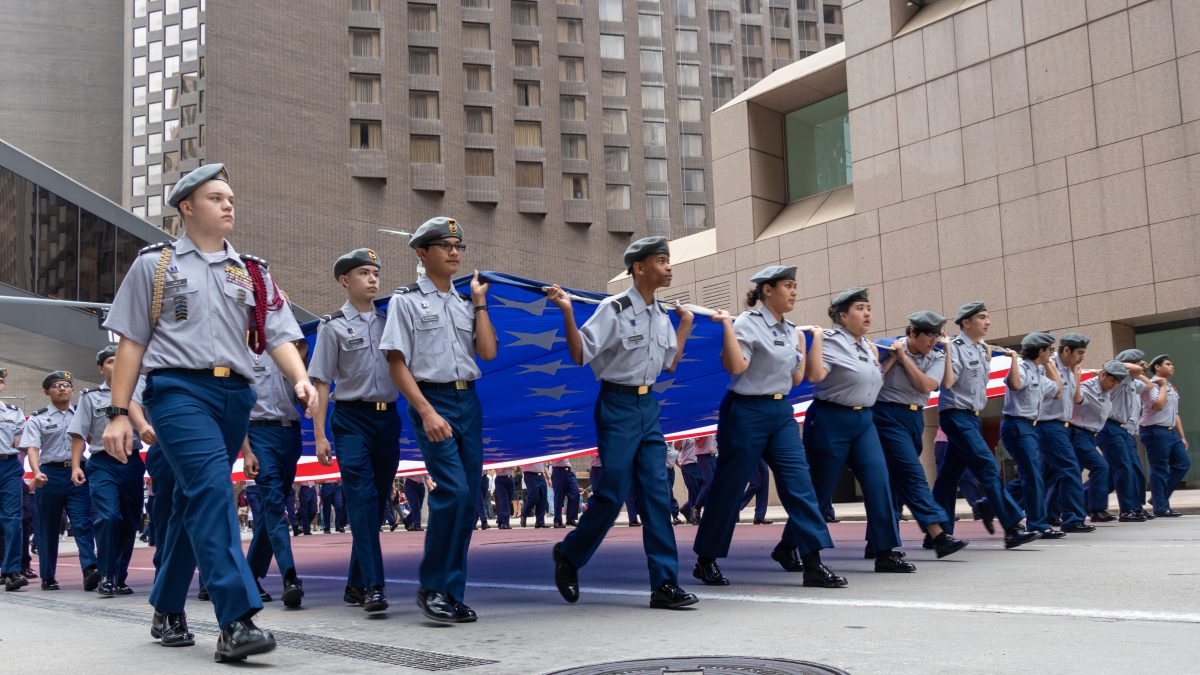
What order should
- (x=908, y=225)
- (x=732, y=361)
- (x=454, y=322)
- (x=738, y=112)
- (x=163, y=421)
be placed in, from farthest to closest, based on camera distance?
(x=738, y=112) → (x=908, y=225) → (x=732, y=361) → (x=454, y=322) → (x=163, y=421)

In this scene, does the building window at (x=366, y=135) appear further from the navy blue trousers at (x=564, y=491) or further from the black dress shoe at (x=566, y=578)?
the black dress shoe at (x=566, y=578)

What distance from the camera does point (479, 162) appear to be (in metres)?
65.6

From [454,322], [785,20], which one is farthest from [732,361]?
[785,20]

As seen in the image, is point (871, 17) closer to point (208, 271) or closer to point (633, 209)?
point (208, 271)

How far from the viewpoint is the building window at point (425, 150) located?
209 ft

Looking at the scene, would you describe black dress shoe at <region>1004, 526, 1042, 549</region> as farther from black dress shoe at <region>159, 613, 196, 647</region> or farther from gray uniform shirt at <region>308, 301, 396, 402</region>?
black dress shoe at <region>159, 613, 196, 647</region>

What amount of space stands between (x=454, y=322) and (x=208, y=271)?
5.26 feet

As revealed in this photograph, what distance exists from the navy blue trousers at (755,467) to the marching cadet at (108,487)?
482 centimetres

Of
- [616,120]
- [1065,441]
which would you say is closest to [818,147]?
[1065,441]

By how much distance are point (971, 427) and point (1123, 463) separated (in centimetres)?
554

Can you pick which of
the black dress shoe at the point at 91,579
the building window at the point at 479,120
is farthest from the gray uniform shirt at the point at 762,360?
the building window at the point at 479,120

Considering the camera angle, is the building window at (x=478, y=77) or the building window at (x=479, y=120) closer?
the building window at (x=479, y=120)

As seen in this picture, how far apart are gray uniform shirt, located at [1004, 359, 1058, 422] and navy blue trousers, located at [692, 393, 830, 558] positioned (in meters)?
4.27

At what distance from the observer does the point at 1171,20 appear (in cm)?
2303
